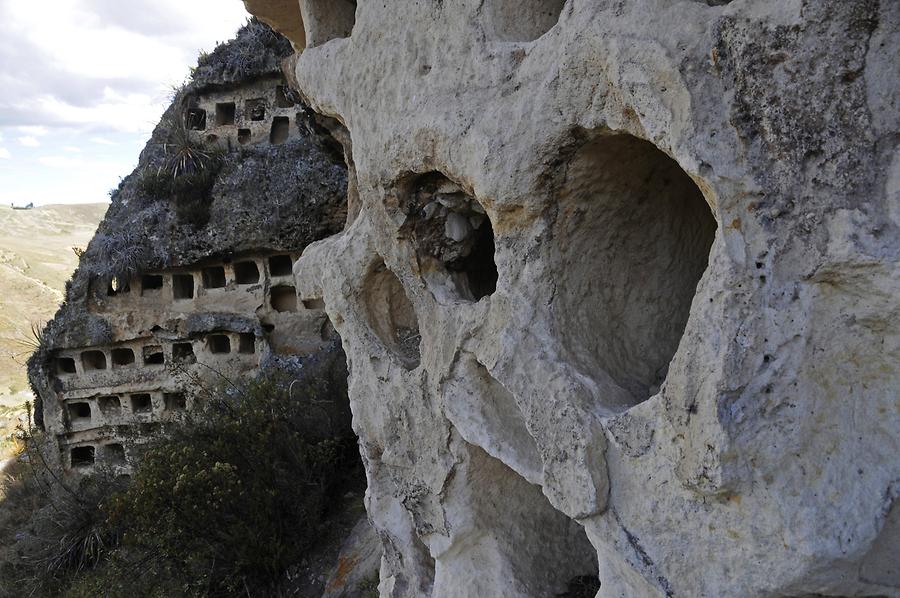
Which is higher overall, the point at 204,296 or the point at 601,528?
the point at 204,296

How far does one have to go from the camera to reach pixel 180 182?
9211 mm

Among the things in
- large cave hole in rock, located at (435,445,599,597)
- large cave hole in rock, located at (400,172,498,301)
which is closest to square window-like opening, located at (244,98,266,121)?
large cave hole in rock, located at (400,172,498,301)

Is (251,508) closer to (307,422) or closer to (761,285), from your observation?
(307,422)

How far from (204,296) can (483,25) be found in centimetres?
749

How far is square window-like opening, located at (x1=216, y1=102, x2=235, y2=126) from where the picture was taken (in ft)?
34.6

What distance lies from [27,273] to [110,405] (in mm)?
19002

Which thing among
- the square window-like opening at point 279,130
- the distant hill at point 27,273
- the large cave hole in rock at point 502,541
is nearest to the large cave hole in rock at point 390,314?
the large cave hole in rock at point 502,541

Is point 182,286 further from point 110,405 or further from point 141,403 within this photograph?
point 110,405

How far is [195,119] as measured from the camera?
35.0 ft

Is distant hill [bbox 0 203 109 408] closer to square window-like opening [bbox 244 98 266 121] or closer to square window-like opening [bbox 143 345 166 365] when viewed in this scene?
square window-like opening [bbox 143 345 166 365]

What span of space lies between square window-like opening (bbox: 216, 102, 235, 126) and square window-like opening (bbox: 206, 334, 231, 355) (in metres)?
3.20

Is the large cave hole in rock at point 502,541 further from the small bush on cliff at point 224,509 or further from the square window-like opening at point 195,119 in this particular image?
the square window-like opening at point 195,119

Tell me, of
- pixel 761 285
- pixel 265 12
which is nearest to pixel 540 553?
pixel 761 285

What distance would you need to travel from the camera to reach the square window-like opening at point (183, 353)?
9102 millimetres
